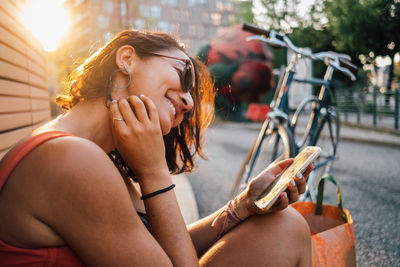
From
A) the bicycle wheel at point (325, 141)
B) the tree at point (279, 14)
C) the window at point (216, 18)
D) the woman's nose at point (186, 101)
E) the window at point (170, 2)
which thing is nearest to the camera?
the woman's nose at point (186, 101)

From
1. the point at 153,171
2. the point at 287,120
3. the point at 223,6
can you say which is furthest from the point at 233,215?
the point at 223,6

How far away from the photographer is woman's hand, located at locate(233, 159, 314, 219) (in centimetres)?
134

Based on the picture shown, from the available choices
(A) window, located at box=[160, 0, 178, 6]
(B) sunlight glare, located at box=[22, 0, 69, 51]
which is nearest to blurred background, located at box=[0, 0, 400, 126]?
(B) sunlight glare, located at box=[22, 0, 69, 51]

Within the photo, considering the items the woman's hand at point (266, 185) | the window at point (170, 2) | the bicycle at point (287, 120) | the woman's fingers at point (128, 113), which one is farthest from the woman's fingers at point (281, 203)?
the window at point (170, 2)

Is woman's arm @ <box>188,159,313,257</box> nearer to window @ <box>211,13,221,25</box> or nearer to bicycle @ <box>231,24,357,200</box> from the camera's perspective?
bicycle @ <box>231,24,357,200</box>

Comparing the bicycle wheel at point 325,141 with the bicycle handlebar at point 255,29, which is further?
the bicycle wheel at point 325,141

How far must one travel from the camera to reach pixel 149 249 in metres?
1.01

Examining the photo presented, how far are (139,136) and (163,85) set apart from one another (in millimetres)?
285

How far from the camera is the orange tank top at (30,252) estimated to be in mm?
945

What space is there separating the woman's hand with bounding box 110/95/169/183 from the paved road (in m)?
1.65

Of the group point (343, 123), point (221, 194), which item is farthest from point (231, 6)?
point (221, 194)

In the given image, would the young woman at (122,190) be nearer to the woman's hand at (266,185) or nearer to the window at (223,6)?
the woman's hand at (266,185)

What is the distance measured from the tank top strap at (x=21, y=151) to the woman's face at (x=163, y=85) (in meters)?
0.42

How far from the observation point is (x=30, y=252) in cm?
95
